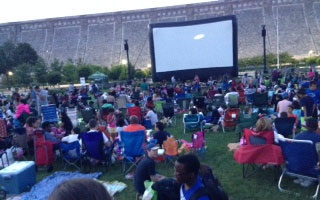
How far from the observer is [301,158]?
4344 millimetres

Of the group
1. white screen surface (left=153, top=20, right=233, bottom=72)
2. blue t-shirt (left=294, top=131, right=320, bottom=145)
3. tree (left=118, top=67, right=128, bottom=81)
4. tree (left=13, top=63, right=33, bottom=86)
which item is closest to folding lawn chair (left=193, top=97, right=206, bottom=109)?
blue t-shirt (left=294, top=131, right=320, bottom=145)

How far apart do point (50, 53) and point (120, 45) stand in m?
11.0

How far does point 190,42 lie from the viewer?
23.5m

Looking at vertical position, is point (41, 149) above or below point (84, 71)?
below

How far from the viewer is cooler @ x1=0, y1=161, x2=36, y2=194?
5566 mm

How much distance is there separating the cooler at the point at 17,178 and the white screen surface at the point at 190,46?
58.3 feet

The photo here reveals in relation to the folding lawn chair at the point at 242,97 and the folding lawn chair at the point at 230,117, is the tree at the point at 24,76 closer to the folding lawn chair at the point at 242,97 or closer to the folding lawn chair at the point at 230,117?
the folding lawn chair at the point at 242,97

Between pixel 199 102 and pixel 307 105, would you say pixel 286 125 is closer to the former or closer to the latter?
pixel 307 105

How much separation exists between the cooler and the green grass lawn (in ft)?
2.08

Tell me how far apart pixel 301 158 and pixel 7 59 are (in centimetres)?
4104

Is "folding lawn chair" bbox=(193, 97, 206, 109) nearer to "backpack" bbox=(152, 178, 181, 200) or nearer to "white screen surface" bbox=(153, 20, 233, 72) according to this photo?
"backpack" bbox=(152, 178, 181, 200)

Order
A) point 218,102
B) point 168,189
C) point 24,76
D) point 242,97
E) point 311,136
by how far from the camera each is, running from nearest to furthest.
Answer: point 168,189
point 311,136
point 218,102
point 242,97
point 24,76

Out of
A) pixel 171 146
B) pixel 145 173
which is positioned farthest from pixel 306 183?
pixel 145 173

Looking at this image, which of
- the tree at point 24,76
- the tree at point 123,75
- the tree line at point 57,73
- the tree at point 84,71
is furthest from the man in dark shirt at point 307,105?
the tree at point 24,76
